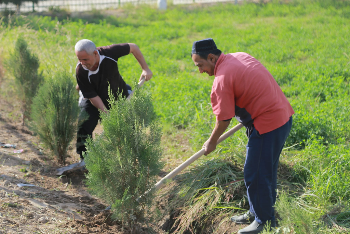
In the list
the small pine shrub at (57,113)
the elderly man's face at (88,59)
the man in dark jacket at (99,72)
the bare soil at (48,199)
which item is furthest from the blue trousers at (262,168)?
the small pine shrub at (57,113)

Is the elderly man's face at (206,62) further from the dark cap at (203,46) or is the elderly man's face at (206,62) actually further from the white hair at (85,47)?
the white hair at (85,47)

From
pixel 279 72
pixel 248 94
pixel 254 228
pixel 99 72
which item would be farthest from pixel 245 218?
pixel 279 72

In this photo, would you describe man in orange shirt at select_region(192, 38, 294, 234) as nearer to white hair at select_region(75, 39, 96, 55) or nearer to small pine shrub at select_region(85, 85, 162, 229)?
small pine shrub at select_region(85, 85, 162, 229)

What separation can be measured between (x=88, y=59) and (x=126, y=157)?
1.57 metres

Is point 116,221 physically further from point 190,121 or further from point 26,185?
point 190,121

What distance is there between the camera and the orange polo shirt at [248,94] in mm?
2977

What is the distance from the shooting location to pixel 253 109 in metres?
3.12

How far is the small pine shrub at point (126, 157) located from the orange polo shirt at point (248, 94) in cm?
73

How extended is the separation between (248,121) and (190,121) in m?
3.01

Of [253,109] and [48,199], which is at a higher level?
[253,109]

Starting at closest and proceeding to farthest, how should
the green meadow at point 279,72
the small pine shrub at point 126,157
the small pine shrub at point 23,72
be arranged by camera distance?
the small pine shrub at point 126,157
the green meadow at point 279,72
the small pine shrub at point 23,72

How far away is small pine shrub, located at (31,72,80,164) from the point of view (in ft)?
16.4

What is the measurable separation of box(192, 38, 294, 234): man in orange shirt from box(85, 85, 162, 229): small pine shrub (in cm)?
68

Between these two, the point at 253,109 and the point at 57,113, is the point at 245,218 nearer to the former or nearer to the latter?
the point at 253,109
